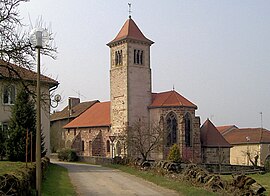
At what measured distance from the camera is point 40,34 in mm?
12438

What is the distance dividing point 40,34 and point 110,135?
45.5 metres

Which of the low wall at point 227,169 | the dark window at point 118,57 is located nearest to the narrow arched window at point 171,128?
the low wall at point 227,169

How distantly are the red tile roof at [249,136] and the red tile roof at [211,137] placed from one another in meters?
18.9

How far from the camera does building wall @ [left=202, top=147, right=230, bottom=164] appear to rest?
179 ft

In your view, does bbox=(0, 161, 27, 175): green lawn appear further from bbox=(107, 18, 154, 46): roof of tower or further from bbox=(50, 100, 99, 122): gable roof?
bbox=(50, 100, 99, 122): gable roof

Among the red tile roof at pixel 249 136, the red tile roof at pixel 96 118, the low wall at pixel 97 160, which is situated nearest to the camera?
the low wall at pixel 97 160

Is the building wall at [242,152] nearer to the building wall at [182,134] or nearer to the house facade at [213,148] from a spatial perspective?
the house facade at [213,148]

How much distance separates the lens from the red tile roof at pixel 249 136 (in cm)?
7388

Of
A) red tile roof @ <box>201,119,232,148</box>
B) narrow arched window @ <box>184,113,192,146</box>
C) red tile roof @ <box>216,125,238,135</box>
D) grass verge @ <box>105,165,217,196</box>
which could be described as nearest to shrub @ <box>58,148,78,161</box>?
narrow arched window @ <box>184,113,192,146</box>

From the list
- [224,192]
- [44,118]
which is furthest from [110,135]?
[224,192]

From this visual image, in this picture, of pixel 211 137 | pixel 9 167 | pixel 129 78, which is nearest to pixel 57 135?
pixel 129 78

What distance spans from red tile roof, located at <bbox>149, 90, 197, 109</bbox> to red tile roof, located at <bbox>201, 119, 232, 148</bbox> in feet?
13.3

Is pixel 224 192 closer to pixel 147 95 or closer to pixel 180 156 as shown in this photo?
pixel 180 156

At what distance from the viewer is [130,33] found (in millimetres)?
57750
